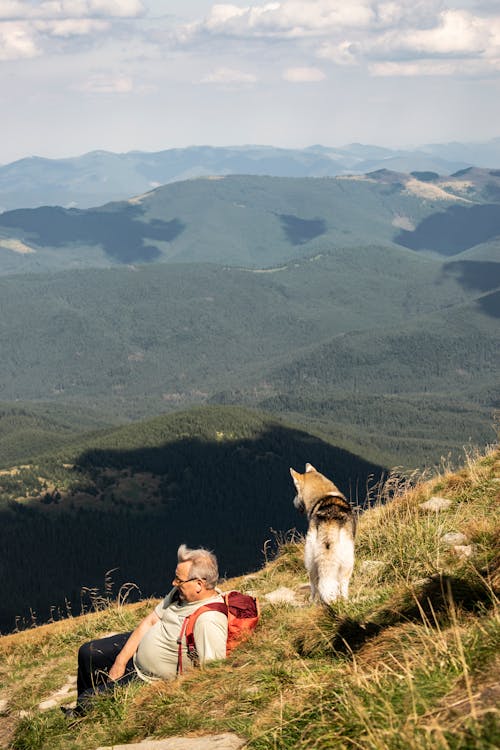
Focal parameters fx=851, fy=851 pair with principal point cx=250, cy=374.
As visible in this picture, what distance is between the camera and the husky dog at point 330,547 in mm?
13812

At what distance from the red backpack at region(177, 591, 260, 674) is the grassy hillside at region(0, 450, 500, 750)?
0.28 m

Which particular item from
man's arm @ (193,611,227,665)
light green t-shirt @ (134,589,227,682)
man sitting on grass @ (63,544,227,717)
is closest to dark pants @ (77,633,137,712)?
man sitting on grass @ (63,544,227,717)

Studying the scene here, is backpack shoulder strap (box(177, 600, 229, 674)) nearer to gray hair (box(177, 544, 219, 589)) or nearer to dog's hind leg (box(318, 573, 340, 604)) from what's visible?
gray hair (box(177, 544, 219, 589))

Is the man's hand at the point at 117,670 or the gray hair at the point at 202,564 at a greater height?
the gray hair at the point at 202,564

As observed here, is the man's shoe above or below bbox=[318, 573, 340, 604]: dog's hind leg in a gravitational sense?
below

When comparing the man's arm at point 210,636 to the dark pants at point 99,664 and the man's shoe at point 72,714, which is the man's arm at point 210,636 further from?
the man's shoe at point 72,714

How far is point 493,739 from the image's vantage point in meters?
6.41

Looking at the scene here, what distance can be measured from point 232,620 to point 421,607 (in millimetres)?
4065

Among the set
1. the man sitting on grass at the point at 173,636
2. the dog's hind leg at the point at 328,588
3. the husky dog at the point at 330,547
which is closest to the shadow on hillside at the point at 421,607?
the dog's hind leg at the point at 328,588

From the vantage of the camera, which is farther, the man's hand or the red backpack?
the man's hand

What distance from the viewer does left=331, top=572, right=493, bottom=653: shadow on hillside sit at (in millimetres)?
10500

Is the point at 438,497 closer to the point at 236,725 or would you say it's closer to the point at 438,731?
the point at 236,725

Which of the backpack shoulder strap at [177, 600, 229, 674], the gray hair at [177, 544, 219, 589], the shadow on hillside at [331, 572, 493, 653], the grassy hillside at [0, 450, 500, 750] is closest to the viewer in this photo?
the grassy hillside at [0, 450, 500, 750]

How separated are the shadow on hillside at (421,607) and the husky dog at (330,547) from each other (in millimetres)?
2103
